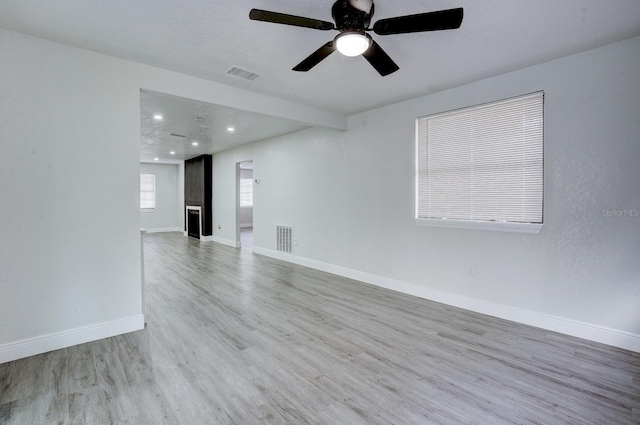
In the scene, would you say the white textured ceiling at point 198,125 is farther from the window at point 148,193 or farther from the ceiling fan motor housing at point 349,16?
the window at point 148,193

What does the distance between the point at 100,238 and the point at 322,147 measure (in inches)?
144

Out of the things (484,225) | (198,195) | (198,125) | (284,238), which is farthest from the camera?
(198,195)

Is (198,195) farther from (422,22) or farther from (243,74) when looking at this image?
(422,22)

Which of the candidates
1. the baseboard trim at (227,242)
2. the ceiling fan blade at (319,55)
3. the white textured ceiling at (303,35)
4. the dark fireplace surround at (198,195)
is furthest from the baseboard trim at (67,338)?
the dark fireplace surround at (198,195)

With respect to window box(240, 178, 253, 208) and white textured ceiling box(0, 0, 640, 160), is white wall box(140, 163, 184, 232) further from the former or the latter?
white textured ceiling box(0, 0, 640, 160)

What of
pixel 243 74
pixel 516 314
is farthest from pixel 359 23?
pixel 516 314

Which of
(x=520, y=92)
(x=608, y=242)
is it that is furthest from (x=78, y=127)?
(x=608, y=242)

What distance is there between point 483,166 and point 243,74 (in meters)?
2.87

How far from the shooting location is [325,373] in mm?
2275

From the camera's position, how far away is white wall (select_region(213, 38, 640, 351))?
265 centimetres

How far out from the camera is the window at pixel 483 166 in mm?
3154

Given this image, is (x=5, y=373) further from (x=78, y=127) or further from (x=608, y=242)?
(x=608, y=242)

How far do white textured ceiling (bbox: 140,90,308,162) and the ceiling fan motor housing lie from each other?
2098mm

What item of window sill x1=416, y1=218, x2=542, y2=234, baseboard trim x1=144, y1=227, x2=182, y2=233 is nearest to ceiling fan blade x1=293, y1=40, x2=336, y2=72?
window sill x1=416, y1=218, x2=542, y2=234
